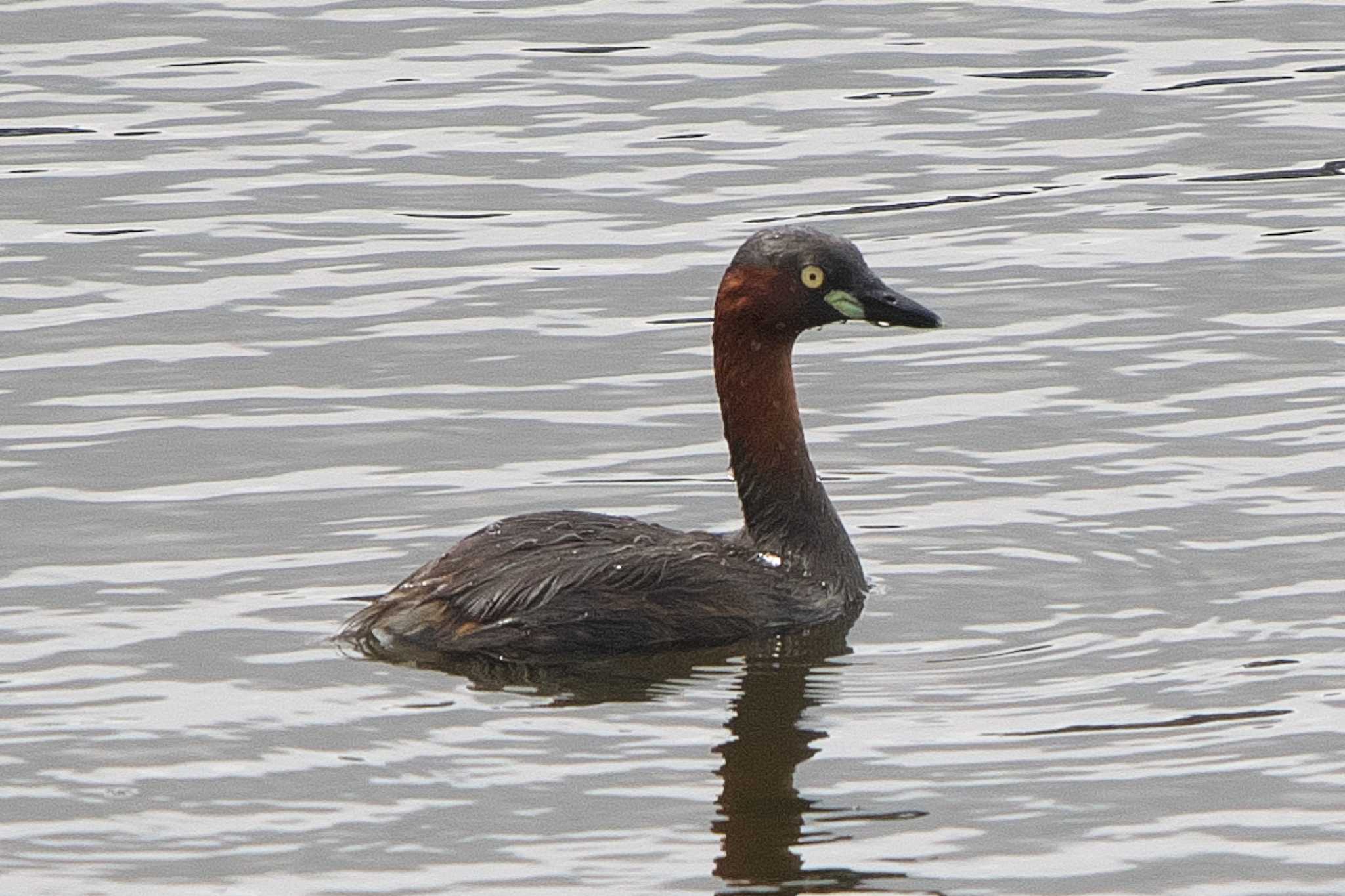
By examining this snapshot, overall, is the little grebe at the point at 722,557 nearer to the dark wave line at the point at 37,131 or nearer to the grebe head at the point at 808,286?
the grebe head at the point at 808,286

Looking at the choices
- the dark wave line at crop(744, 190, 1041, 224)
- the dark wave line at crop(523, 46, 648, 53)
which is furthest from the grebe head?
the dark wave line at crop(523, 46, 648, 53)

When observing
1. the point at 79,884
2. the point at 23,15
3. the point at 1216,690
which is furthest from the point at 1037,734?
the point at 23,15

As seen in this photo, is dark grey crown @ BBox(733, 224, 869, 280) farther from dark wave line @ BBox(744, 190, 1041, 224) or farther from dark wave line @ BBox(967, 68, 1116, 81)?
dark wave line @ BBox(967, 68, 1116, 81)

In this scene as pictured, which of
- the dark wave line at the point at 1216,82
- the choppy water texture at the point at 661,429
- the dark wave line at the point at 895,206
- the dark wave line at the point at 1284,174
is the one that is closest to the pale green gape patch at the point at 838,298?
the choppy water texture at the point at 661,429

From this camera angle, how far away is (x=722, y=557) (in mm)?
10594

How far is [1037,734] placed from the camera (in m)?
9.18

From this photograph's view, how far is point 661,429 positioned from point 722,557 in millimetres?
2011

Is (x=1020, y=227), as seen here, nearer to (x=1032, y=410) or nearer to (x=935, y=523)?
(x=1032, y=410)

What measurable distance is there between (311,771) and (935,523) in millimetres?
3245

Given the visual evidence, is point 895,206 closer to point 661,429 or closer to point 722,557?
point 661,429

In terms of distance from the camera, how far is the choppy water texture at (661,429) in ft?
28.5

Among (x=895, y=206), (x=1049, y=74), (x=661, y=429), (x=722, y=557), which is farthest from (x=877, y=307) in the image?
(x=1049, y=74)

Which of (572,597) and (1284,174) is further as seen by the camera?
(1284,174)

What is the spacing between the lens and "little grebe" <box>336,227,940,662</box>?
10078mm
